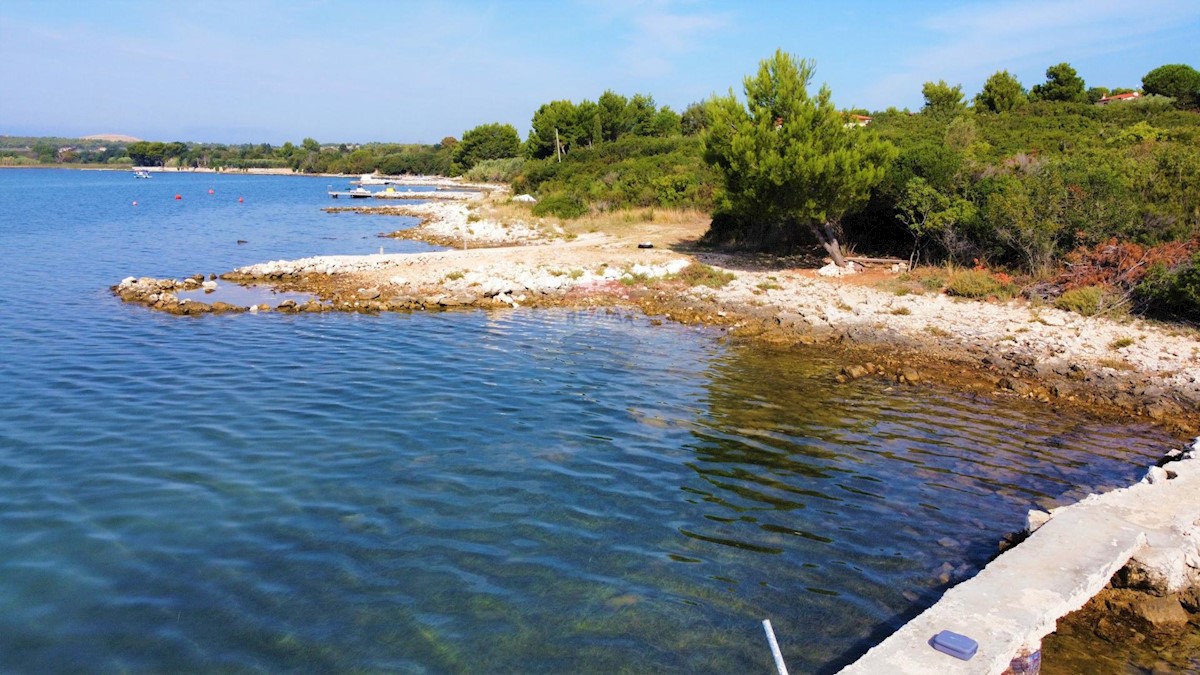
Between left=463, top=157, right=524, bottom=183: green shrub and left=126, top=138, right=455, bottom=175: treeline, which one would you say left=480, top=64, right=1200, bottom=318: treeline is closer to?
left=463, top=157, right=524, bottom=183: green shrub

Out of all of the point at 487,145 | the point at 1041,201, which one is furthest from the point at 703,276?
the point at 487,145

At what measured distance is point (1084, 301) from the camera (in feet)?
55.0

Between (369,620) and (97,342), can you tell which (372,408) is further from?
(97,342)

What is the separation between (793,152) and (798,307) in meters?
4.62

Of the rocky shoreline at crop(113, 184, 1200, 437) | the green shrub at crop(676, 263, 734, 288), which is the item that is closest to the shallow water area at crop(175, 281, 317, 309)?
the rocky shoreline at crop(113, 184, 1200, 437)

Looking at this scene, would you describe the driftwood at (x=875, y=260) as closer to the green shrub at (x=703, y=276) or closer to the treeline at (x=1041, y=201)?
the treeline at (x=1041, y=201)

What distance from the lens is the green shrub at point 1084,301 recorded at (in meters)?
16.5

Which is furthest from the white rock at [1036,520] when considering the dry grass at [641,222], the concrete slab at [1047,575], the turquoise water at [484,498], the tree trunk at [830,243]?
the dry grass at [641,222]

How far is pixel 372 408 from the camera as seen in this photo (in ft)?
40.3

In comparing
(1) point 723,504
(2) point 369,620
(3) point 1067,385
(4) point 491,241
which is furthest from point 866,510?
(4) point 491,241

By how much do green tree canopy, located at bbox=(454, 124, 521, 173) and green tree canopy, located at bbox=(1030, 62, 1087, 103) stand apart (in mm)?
81938

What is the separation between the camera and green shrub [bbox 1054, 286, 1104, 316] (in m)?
16.5

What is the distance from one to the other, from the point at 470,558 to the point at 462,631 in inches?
47.7

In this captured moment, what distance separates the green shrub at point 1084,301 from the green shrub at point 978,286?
1296 millimetres
